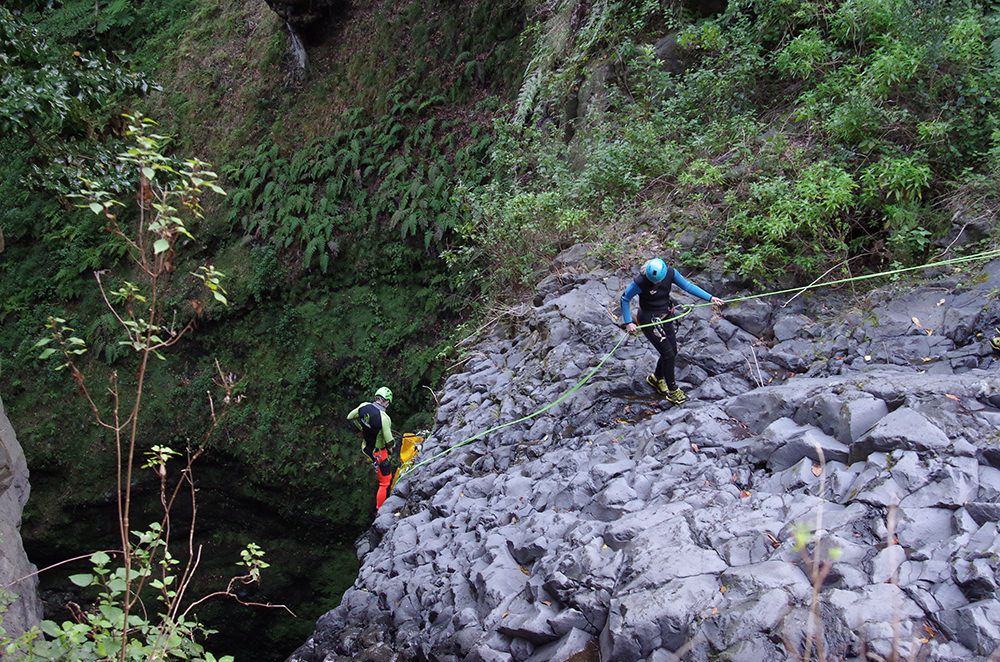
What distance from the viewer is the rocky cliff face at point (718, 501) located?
3.76 metres

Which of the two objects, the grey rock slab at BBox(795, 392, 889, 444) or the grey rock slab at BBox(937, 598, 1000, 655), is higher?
the grey rock slab at BBox(937, 598, 1000, 655)

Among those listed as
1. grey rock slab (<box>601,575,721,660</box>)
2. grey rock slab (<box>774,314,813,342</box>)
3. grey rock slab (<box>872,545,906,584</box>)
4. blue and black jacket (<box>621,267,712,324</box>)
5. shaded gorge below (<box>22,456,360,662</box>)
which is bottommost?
shaded gorge below (<box>22,456,360,662</box>)

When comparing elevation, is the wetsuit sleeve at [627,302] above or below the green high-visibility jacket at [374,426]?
above

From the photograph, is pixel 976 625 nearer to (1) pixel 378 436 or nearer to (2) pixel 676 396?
(2) pixel 676 396

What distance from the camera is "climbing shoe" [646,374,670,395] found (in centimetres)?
638

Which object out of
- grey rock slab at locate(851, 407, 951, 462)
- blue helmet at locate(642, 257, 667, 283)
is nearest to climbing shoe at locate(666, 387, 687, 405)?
blue helmet at locate(642, 257, 667, 283)

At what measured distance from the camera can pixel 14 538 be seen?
7891 millimetres

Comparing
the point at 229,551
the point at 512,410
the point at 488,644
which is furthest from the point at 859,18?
the point at 229,551

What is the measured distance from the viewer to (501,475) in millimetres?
6477

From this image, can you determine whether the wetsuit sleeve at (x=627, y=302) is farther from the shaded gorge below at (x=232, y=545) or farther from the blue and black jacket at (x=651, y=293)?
the shaded gorge below at (x=232, y=545)

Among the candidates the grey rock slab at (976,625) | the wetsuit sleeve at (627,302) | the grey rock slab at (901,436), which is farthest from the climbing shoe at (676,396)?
the grey rock slab at (976,625)

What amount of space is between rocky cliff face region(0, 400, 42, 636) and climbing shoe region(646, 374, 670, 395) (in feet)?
20.9

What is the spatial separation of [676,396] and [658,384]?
0.19 metres

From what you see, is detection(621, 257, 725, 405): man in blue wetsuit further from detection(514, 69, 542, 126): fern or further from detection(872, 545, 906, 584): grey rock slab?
detection(514, 69, 542, 126): fern
